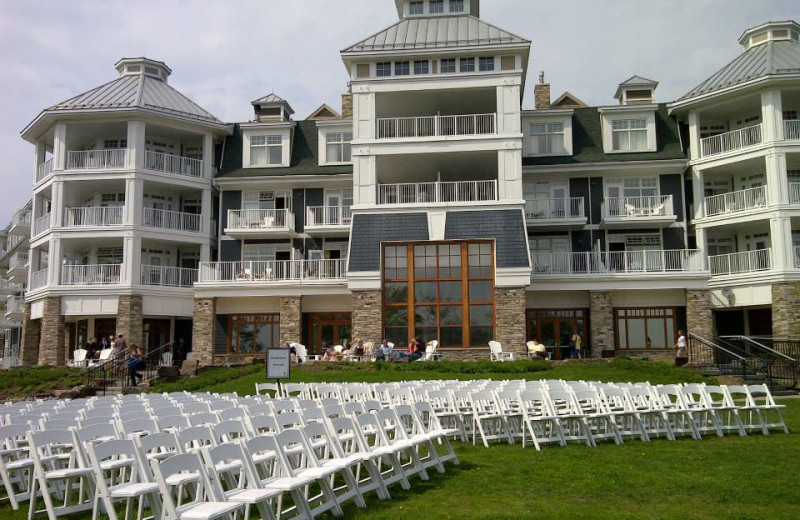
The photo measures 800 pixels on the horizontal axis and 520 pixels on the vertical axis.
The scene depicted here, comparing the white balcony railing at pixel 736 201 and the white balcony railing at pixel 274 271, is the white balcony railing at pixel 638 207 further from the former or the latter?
the white balcony railing at pixel 274 271

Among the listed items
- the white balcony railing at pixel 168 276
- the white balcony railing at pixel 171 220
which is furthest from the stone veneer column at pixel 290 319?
the white balcony railing at pixel 171 220

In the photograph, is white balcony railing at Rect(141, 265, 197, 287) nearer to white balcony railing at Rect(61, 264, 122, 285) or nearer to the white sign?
white balcony railing at Rect(61, 264, 122, 285)

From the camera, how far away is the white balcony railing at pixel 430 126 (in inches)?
1233

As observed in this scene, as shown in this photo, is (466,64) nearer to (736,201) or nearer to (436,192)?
(436,192)

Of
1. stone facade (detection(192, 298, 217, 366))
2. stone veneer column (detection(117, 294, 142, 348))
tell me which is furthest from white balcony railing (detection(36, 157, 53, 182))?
stone facade (detection(192, 298, 217, 366))

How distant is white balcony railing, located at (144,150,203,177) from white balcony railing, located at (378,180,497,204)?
9.99 m

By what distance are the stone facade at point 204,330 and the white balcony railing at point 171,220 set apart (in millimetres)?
4135

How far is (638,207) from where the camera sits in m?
33.0

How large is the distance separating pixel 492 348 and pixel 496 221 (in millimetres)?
5042

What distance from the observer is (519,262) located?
29000mm

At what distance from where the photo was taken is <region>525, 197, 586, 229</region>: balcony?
32.7 m

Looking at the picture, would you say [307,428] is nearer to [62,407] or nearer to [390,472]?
[390,472]

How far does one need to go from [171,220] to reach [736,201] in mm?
24855

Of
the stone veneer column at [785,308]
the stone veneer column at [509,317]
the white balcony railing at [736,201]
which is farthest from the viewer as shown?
the white balcony railing at [736,201]
